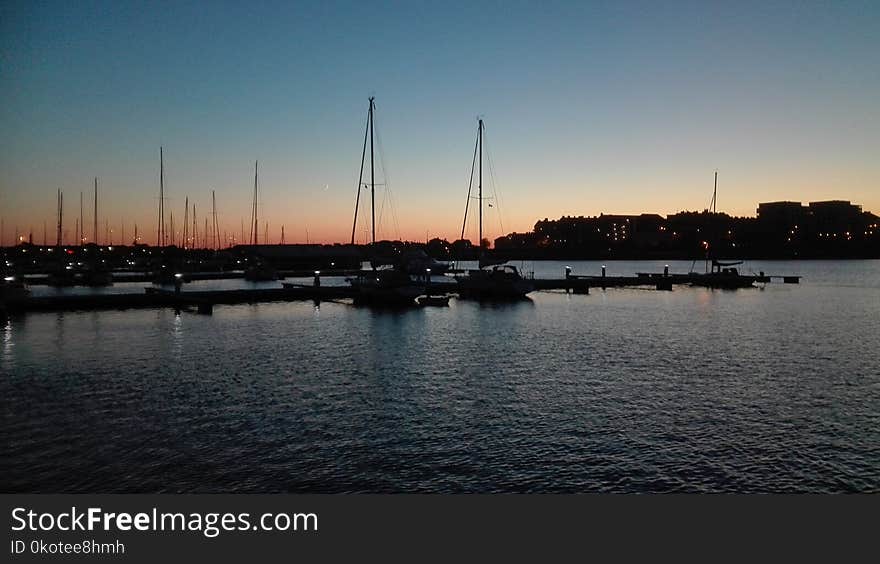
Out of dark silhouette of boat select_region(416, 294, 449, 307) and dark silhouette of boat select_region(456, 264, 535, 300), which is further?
dark silhouette of boat select_region(456, 264, 535, 300)

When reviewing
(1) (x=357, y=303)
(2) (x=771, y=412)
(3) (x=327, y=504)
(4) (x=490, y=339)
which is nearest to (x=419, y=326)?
(4) (x=490, y=339)

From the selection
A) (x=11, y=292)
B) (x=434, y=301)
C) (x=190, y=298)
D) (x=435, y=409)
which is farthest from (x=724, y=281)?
(x=11, y=292)

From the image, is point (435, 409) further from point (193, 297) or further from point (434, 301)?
point (193, 297)

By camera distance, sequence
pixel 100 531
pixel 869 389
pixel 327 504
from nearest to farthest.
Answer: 1. pixel 100 531
2. pixel 327 504
3. pixel 869 389

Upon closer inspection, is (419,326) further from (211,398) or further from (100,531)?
(100,531)

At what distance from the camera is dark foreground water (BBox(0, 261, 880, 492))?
14.7 metres

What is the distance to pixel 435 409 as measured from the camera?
20.7 meters

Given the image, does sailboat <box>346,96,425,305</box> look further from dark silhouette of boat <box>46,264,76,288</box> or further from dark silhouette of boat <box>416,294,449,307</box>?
dark silhouette of boat <box>46,264,76,288</box>

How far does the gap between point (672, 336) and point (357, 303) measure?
28.4 m

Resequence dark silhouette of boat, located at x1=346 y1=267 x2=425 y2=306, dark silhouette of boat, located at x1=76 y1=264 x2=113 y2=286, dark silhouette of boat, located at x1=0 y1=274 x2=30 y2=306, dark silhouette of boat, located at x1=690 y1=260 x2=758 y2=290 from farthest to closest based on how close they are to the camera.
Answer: dark silhouette of boat, located at x1=690 y1=260 x2=758 y2=290
dark silhouette of boat, located at x1=76 y1=264 x2=113 y2=286
dark silhouette of boat, located at x1=346 y1=267 x2=425 y2=306
dark silhouette of boat, located at x1=0 y1=274 x2=30 y2=306

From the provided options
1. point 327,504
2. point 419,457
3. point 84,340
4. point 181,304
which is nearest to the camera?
point 327,504

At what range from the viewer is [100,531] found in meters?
10.0

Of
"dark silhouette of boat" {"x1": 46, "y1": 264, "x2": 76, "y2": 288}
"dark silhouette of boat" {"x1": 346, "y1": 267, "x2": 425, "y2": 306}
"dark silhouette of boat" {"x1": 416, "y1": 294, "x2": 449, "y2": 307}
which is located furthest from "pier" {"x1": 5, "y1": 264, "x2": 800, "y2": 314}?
"dark silhouette of boat" {"x1": 46, "y1": 264, "x2": 76, "y2": 288}

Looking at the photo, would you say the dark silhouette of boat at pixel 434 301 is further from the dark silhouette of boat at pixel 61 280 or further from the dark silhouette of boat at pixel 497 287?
the dark silhouette of boat at pixel 61 280
